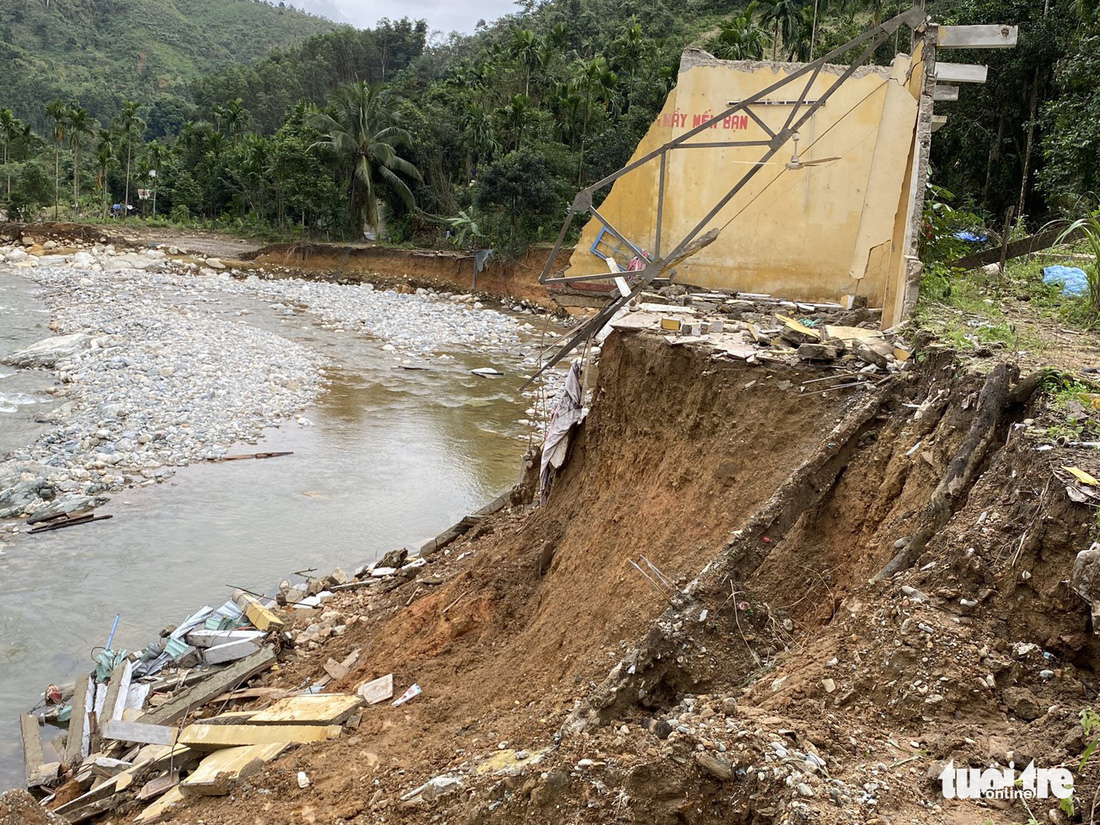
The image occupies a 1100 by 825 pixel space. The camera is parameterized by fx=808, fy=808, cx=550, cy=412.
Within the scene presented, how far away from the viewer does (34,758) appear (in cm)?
632

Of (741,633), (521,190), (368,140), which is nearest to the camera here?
(741,633)

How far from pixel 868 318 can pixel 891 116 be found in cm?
215

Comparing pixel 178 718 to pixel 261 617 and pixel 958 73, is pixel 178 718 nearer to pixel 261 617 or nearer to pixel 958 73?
pixel 261 617

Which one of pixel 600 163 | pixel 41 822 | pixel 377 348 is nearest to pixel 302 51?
pixel 600 163

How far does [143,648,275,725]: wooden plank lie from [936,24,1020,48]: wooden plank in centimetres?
793

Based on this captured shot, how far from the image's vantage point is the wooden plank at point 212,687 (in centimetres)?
649

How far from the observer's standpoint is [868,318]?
7859mm

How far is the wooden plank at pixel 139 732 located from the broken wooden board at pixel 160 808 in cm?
92

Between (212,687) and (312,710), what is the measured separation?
169cm

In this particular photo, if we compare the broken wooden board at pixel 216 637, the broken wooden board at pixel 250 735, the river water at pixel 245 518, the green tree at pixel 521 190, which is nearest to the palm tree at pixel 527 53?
the green tree at pixel 521 190

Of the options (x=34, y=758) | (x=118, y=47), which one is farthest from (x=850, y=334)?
(x=118, y=47)

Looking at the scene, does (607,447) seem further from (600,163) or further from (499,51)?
(499,51)

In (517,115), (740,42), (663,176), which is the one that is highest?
(740,42)

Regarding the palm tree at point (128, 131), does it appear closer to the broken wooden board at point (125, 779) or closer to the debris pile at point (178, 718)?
the debris pile at point (178, 718)
